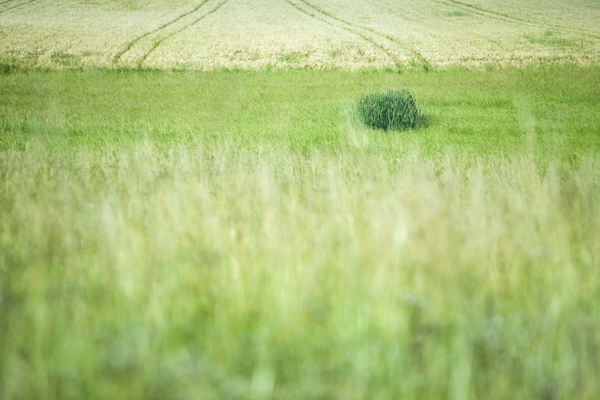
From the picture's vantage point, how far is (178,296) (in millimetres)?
2166

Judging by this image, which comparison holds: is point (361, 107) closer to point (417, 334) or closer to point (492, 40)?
point (417, 334)

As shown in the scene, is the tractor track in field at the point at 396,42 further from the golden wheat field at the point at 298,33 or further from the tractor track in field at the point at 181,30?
the tractor track in field at the point at 181,30

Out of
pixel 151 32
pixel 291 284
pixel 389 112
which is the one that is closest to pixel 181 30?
pixel 151 32

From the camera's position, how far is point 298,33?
3161 cm

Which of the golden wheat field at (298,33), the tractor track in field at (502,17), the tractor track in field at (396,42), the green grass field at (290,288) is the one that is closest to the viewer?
the green grass field at (290,288)

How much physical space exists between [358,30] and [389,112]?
25941 mm

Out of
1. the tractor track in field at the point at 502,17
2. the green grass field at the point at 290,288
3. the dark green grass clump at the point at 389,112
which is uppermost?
the tractor track in field at the point at 502,17

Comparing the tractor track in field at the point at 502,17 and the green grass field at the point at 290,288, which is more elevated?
the tractor track in field at the point at 502,17

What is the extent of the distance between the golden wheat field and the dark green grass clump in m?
13.8

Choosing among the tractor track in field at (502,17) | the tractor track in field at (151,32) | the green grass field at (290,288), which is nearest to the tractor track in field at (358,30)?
the tractor track in field at (151,32)

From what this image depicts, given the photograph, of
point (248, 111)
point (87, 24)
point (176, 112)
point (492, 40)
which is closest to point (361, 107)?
point (248, 111)

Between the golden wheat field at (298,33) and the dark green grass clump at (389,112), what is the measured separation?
13820mm

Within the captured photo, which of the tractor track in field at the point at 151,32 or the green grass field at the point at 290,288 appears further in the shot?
the tractor track in field at the point at 151,32

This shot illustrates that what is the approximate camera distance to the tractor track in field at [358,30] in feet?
82.5
